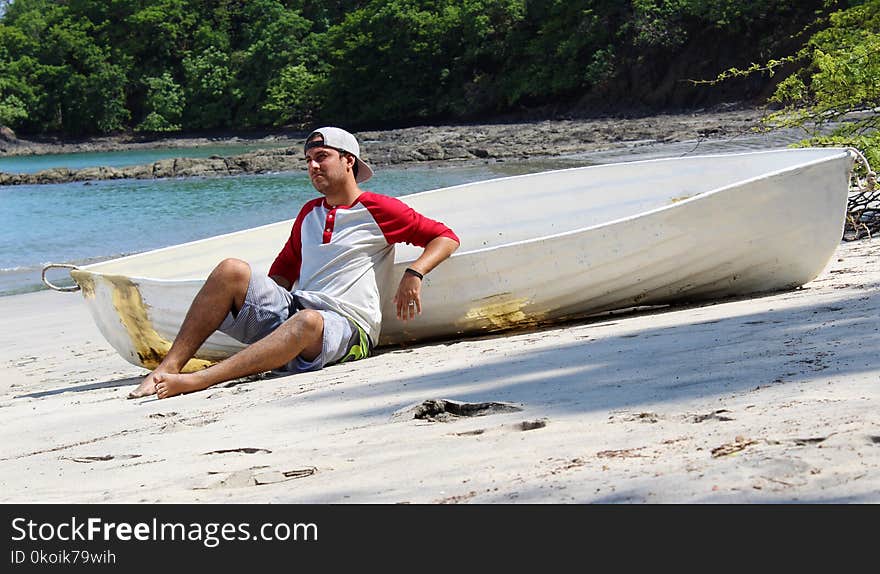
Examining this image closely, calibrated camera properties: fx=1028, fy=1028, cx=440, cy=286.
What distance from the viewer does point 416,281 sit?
15.6ft

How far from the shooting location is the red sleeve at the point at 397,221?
487 cm

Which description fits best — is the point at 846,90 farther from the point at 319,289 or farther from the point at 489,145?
the point at 489,145

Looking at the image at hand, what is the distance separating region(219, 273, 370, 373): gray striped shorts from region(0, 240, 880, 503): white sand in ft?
0.45

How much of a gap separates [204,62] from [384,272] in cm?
6116

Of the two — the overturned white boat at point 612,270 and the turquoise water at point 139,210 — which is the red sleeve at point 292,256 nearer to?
the overturned white boat at point 612,270

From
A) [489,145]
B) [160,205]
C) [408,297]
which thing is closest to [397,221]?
[408,297]

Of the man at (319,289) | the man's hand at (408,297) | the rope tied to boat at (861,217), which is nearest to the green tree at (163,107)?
the rope tied to boat at (861,217)

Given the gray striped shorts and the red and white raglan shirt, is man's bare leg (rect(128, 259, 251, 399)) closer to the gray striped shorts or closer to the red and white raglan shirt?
the gray striped shorts

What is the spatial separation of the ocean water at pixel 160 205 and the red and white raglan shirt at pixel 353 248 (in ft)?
26.8

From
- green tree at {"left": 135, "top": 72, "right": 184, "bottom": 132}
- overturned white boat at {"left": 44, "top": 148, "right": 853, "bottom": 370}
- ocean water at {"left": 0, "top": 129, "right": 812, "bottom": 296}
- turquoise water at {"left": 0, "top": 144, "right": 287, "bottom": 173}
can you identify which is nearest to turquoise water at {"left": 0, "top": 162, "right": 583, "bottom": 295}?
ocean water at {"left": 0, "top": 129, "right": 812, "bottom": 296}

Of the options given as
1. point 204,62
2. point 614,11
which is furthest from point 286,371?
point 204,62

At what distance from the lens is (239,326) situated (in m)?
4.67

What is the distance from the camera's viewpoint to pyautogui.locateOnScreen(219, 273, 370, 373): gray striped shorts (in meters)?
4.62

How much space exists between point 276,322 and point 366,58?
52606mm
